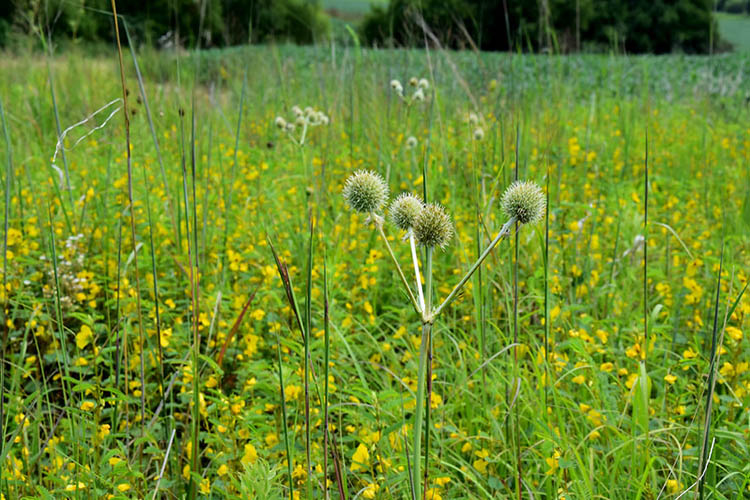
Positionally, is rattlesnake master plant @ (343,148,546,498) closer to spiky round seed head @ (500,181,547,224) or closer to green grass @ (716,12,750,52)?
spiky round seed head @ (500,181,547,224)

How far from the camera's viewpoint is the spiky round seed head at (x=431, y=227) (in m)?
0.87

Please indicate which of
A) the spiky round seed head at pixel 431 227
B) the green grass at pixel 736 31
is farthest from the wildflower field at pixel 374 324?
the green grass at pixel 736 31

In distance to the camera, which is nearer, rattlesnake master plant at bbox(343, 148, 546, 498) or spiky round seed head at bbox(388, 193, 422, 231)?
rattlesnake master plant at bbox(343, 148, 546, 498)

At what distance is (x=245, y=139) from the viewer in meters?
4.67

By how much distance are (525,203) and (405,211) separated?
0.61 feet

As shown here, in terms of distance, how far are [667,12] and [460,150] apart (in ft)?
82.9

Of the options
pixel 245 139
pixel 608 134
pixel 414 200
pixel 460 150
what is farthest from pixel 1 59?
pixel 414 200

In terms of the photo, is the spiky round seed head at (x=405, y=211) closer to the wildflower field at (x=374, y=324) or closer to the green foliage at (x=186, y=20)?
the wildflower field at (x=374, y=324)

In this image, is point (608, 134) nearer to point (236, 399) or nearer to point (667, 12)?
point (236, 399)

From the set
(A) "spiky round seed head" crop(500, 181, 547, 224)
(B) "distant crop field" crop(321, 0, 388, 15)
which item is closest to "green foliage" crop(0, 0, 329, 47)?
(A) "spiky round seed head" crop(500, 181, 547, 224)

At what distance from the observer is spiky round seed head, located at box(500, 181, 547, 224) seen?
96 centimetres

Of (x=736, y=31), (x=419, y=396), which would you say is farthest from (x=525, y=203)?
(x=736, y=31)

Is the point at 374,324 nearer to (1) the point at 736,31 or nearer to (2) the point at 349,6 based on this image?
(1) the point at 736,31

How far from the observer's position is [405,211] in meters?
0.98
